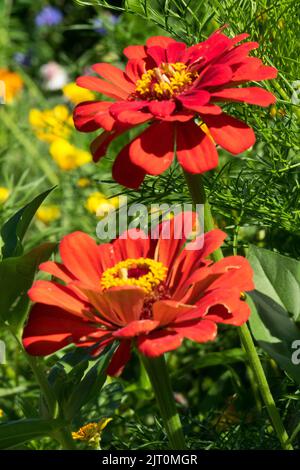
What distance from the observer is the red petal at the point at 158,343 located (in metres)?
0.44

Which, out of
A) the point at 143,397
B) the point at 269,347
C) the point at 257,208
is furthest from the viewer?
the point at 143,397

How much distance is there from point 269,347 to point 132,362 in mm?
489

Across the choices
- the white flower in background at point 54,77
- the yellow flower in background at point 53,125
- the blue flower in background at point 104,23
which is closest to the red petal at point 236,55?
the blue flower in background at point 104,23

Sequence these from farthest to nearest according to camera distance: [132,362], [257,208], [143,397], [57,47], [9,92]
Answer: [57,47], [9,92], [132,362], [143,397], [257,208]

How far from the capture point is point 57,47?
2598 millimetres

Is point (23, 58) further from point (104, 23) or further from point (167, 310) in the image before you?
point (167, 310)

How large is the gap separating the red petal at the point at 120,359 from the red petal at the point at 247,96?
0.50 feet

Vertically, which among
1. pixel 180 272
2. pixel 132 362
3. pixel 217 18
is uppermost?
pixel 217 18

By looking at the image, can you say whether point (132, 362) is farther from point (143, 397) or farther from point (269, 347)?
point (269, 347)

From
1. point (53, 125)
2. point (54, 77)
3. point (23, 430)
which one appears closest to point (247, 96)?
point (23, 430)

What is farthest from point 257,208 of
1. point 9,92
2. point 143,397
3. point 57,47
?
point 57,47

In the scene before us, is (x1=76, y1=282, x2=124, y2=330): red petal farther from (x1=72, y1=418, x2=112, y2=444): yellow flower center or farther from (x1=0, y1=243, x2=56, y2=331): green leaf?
(x1=72, y1=418, x2=112, y2=444): yellow flower center

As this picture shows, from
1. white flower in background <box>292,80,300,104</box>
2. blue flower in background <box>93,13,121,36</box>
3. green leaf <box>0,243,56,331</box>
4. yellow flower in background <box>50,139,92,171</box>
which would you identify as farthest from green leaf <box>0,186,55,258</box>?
yellow flower in background <box>50,139,92,171</box>

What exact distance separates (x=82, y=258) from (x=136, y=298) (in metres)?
0.08
